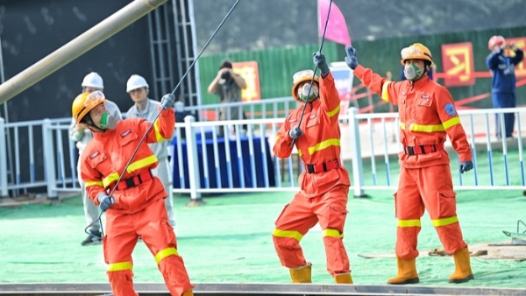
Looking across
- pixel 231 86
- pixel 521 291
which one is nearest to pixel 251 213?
pixel 231 86

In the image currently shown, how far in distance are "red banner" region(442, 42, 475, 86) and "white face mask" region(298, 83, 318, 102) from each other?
20.1m

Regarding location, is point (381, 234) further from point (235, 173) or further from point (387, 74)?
point (387, 74)

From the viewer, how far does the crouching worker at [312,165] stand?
8180 millimetres

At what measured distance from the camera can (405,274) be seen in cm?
849

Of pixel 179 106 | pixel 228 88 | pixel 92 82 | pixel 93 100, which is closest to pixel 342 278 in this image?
pixel 93 100

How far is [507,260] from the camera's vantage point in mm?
9047

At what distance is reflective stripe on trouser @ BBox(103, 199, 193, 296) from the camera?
7512mm

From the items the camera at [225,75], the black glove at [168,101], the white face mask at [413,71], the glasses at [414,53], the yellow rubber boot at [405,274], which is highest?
the camera at [225,75]

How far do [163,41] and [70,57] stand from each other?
10690 mm

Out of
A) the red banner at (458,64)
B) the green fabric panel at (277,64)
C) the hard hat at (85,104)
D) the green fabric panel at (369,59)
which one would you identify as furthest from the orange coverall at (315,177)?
the green fabric panel at (277,64)

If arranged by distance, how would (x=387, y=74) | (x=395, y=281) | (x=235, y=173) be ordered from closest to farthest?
(x=395, y=281) → (x=235, y=173) → (x=387, y=74)

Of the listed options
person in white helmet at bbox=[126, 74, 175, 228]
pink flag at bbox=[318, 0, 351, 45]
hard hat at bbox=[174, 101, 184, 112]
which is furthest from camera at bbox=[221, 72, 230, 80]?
pink flag at bbox=[318, 0, 351, 45]

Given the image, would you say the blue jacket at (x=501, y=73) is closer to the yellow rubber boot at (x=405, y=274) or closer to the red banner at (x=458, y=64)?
the yellow rubber boot at (x=405, y=274)

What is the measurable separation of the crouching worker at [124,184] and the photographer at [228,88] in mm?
9056
